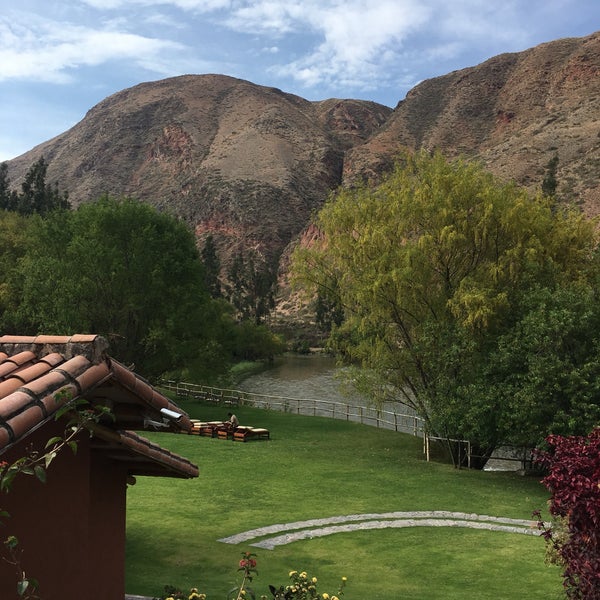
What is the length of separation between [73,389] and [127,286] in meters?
30.8

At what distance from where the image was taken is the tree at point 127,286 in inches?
1340

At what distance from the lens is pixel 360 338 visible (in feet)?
85.1

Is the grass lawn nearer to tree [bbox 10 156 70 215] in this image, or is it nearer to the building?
the building

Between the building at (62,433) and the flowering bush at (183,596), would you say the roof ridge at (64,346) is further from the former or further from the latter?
the flowering bush at (183,596)

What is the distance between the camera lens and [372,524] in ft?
50.1

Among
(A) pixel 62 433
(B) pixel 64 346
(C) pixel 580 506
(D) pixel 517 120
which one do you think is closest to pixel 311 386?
(C) pixel 580 506

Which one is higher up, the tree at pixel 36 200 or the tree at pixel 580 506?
the tree at pixel 36 200

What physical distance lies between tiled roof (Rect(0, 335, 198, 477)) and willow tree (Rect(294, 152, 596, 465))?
1691 centimetres

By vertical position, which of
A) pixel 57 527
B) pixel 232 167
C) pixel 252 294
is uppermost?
pixel 232 167

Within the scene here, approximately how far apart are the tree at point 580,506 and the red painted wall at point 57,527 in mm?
5518

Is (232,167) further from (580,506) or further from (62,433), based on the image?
(62,433)

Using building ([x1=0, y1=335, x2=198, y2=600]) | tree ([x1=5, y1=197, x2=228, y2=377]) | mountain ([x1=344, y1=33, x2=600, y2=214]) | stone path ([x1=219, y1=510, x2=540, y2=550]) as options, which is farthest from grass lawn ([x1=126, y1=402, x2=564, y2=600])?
mountain ([x1=344, y1=33, x2=600, y2=214])

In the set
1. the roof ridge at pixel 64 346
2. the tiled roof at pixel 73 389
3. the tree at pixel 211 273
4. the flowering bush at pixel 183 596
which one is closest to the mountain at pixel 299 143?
the tree at pixel 211 273

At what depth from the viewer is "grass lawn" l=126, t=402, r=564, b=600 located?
11.5m
